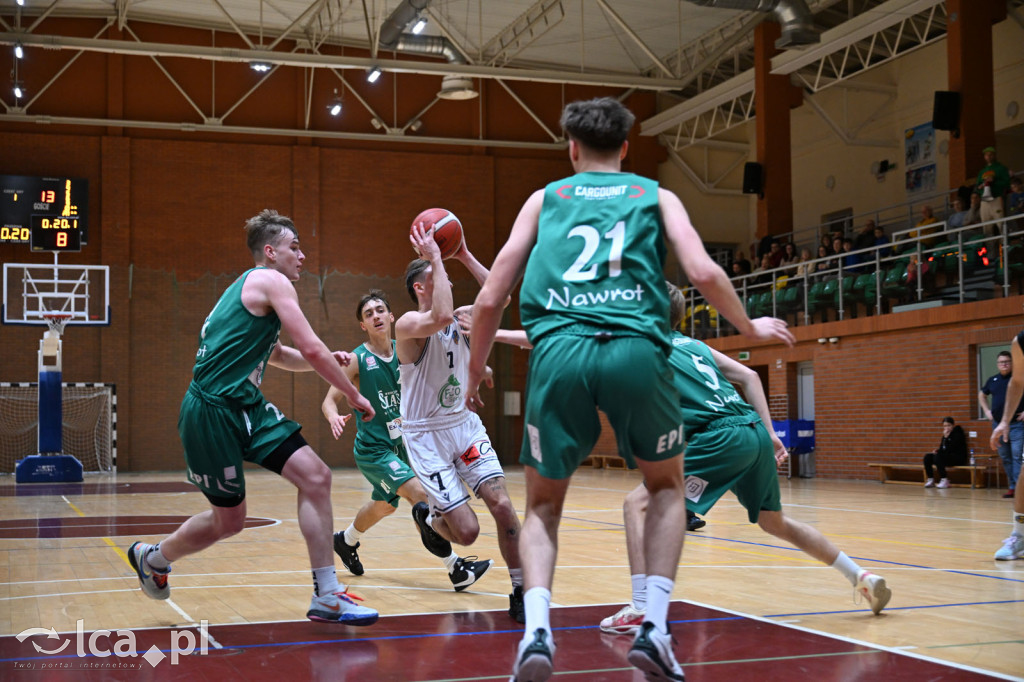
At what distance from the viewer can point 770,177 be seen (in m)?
21.4

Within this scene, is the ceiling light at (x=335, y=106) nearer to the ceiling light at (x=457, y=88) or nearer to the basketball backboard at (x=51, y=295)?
the ceiling light at (x=457, y=88)

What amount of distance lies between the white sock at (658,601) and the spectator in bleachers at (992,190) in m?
13.6

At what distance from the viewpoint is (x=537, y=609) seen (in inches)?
116

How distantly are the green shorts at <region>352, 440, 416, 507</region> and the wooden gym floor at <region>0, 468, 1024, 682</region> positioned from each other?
0.50m

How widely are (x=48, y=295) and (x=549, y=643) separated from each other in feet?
59.2

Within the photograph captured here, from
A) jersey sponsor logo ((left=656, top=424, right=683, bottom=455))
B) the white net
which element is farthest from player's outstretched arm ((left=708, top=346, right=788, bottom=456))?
the white net

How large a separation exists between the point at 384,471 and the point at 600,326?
3.53 m

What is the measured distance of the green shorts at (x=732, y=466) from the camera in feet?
14.8

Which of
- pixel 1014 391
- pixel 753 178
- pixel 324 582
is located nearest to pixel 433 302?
pixel 324 582

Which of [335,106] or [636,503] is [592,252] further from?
[335,106]

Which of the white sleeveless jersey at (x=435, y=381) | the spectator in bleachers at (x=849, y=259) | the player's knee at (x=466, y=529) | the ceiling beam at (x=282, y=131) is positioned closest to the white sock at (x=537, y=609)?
the player's knee at (x=466, y=529)

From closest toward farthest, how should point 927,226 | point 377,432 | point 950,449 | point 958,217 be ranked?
point 377,432 → point 950,449 → point 958,217 → point 927,226

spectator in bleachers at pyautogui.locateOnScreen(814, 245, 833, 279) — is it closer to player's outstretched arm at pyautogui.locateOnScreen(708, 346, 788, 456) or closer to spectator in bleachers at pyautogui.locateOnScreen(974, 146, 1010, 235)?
spectator in bleachers at pyautogui.locateOnScreen(974, 146, 1010, 235)

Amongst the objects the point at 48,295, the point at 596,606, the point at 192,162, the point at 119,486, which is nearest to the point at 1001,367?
the point at 596,606
